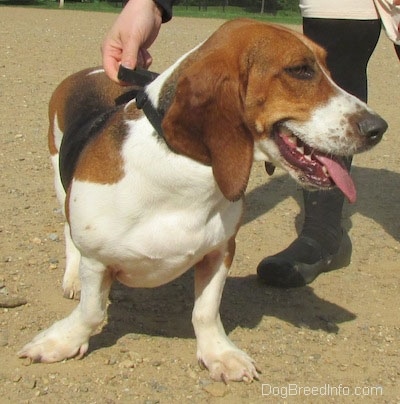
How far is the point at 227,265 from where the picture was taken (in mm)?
3357

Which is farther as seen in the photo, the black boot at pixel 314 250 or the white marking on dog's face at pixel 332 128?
the black boot at pixel 314 250

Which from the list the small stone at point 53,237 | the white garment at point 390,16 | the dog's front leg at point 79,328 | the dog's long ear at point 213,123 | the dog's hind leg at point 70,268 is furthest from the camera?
the small stone at point 53,237

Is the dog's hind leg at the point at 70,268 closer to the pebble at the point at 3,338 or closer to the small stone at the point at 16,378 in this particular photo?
the pebble at the point at 3,338

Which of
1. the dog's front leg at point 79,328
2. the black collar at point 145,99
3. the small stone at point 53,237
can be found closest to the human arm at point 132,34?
the black collar at point 145,99

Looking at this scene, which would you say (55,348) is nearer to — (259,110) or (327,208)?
(259,110)

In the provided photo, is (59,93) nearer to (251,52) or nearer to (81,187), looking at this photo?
(81,187)

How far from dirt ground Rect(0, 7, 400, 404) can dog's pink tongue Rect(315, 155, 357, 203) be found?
88cm

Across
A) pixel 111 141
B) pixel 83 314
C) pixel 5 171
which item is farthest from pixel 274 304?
pixel 5 171

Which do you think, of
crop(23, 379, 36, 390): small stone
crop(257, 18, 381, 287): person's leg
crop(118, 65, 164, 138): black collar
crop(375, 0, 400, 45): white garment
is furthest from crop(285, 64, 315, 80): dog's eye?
crop(23, 379, 36, 390): small stone

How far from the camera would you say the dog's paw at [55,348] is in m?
3.28

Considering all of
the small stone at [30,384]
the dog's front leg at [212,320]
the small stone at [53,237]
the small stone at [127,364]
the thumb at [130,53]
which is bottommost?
the small stone at [53,237]

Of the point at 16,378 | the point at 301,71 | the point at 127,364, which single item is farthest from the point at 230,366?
the point at 301,71

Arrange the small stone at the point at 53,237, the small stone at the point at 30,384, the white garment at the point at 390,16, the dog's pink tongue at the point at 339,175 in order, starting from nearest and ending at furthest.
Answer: the dog's pink tongue at the point at 339,175
the small stone at the point at 30,384
the white garment at the point at 390,16
the small stone at the point at 53,237

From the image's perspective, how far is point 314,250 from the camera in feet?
14.5
